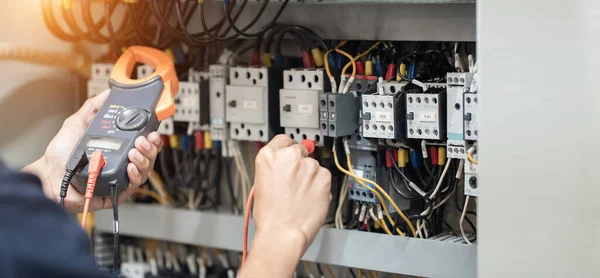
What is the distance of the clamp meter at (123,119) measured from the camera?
1.46 metres

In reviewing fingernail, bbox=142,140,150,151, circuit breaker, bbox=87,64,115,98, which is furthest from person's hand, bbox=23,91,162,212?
circuit breaker, bbox=87,64,115,98

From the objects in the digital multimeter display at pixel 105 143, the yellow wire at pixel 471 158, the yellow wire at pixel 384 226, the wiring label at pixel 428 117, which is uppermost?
the wiring label at pixel 428 117

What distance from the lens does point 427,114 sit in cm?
162

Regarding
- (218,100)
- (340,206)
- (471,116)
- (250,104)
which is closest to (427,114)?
(471,116)

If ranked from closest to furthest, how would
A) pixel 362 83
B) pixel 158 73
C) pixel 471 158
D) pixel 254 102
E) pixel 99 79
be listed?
pixel 471 158 → pixel 158 73 → pixel 362 83 → pixel 254 102 → pixel 99 79

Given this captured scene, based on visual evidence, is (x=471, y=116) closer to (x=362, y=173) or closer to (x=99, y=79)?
(x=362, y=173)

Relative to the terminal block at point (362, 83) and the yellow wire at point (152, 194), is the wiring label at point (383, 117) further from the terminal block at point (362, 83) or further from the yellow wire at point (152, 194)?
the yellow wire at point (152, 194)

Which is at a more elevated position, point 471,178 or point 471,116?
point 471,116

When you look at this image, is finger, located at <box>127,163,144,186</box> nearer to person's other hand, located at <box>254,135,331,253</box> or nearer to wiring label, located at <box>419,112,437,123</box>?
person's other hand, located at <box>254,135,331,253</box>

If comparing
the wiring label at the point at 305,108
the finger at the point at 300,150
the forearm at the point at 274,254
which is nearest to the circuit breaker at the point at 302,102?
the wiring label at the point at 305,108

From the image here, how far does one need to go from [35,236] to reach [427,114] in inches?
40.8

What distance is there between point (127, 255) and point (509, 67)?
4.47ft

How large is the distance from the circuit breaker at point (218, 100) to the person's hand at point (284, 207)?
2.10 feet

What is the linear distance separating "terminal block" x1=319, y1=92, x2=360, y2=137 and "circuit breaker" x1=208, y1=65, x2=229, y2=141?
0.32 m
